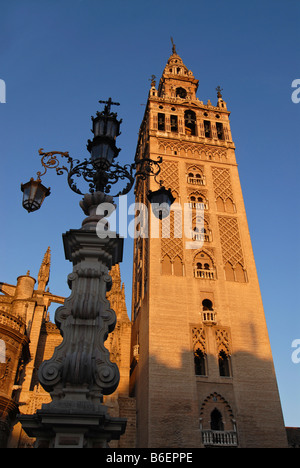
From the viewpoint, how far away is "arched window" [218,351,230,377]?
1849 cm

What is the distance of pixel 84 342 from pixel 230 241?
737 inches

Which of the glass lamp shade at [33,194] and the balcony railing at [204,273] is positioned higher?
the balcony railing at [204,273]

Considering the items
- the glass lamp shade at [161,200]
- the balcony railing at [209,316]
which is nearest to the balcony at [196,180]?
the balcony railing at [209,316]

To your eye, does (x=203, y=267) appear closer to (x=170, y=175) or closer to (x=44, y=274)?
(x=170, y=175)

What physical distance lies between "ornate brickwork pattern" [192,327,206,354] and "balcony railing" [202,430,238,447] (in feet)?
11.4

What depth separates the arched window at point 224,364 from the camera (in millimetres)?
18489

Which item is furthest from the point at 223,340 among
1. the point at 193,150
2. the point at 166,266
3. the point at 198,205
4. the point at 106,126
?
the point at 106,126

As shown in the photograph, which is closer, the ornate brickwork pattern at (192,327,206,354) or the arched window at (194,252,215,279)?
the ornate brickwork pattern at (192,327,206,354)

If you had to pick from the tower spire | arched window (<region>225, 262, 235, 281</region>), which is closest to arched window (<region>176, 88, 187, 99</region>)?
the tower spire

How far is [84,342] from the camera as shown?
498 centimetres

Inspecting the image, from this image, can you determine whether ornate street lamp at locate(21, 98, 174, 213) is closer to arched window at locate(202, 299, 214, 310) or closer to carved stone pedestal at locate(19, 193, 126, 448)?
carved stone pedestal at locate(19, 193, 126, 448)

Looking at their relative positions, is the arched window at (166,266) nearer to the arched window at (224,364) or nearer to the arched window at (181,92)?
the arched window at (224,364)

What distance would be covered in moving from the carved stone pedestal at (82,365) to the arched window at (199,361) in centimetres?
1396

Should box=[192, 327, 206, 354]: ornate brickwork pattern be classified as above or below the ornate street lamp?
above
